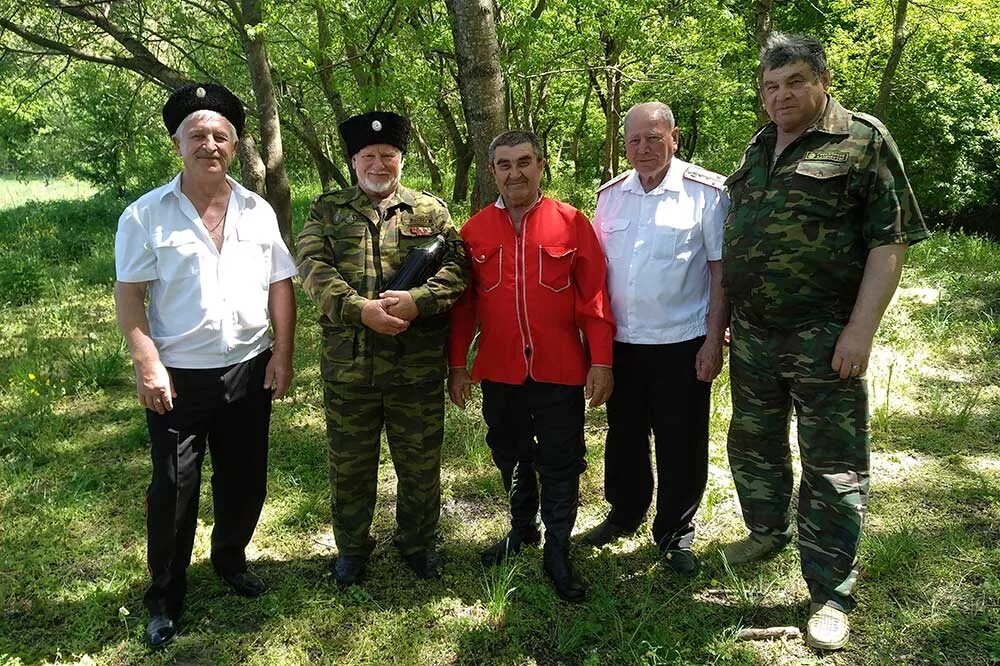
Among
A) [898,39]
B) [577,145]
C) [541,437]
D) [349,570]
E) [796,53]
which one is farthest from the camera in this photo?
[577,145]

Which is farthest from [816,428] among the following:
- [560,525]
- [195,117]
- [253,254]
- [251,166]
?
[251,166]

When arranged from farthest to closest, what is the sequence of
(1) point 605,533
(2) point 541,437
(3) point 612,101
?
(3) point 612,101, (1) point 605,533, (2) point 541,437

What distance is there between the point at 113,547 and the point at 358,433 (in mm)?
1528

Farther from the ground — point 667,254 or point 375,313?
point 667,254

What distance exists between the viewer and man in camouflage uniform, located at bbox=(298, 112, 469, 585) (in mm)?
2703

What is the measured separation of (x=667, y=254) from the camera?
2.80m

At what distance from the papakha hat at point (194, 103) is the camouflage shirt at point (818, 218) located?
6.80 feet

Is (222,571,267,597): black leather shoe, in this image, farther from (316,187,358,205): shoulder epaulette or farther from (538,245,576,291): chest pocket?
(538,245,576,291): chest pocket

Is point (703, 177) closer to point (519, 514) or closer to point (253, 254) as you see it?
point (519, 514)

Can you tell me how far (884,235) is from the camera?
2.39m

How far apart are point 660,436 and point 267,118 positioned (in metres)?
5.68

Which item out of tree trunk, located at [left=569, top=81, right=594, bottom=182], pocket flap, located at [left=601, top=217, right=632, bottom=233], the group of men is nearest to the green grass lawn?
the group of men

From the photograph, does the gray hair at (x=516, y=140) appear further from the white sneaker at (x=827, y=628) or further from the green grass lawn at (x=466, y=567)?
the white sneaker at (x=827, y=628)

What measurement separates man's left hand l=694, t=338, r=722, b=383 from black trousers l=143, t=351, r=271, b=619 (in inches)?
73.2
